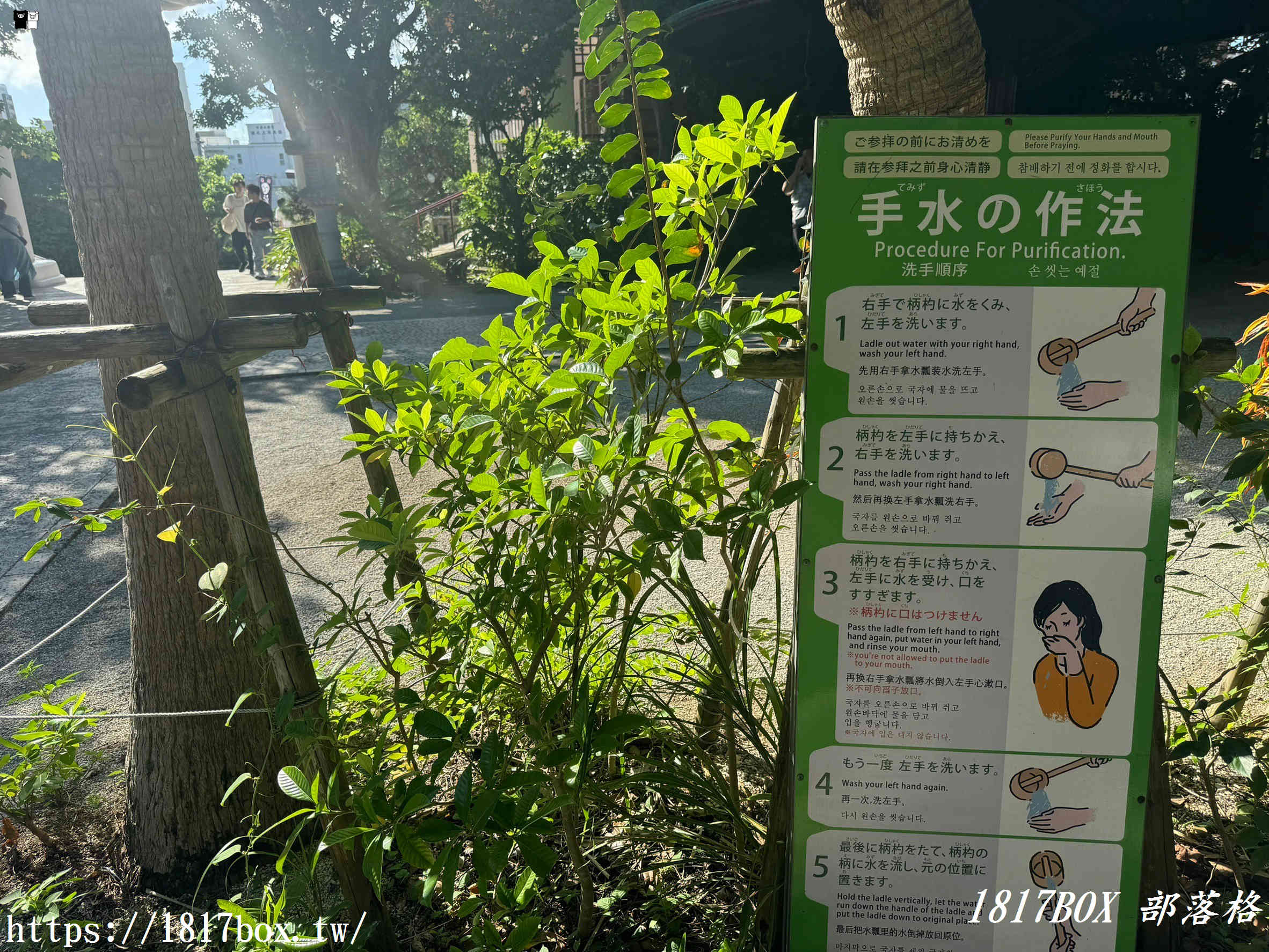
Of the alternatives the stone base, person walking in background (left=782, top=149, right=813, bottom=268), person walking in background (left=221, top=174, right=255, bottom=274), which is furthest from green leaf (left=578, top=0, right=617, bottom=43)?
the stone base

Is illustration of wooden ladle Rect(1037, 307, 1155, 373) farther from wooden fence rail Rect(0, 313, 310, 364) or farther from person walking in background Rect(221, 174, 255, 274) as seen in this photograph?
person walking in background Rect(221, 174, 255, 274)

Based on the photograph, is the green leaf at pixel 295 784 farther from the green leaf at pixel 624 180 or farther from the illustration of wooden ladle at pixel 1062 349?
the illustration of wooden ladle at pixel 1062 349

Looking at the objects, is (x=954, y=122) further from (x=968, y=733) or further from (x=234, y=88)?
(x=234, y=88)

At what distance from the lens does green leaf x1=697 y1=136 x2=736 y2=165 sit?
1901mm

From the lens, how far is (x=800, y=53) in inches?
593

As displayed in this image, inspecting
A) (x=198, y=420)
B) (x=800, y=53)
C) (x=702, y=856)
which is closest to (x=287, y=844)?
(x=198, y=420)

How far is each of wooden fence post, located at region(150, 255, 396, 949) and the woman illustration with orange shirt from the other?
4.96 ft

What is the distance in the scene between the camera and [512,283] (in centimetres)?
177

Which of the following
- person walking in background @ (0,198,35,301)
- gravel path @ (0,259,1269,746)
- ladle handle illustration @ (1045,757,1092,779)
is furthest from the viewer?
person walking in background @ (0,198,35,301)

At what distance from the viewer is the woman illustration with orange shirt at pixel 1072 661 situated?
182cm

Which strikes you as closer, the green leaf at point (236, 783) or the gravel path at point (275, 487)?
the green leaf at point (236, 783)

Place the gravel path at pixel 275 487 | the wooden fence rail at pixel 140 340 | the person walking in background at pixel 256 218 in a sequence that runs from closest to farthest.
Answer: the wooden fence rail at pixel 140 340, the gravel path at pixel 275 487, the person walking in background at pixel 256 218

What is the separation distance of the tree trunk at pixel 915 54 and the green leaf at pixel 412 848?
181 centimetres

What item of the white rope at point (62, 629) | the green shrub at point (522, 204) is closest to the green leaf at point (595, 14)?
the white rope at point (62, 629)
